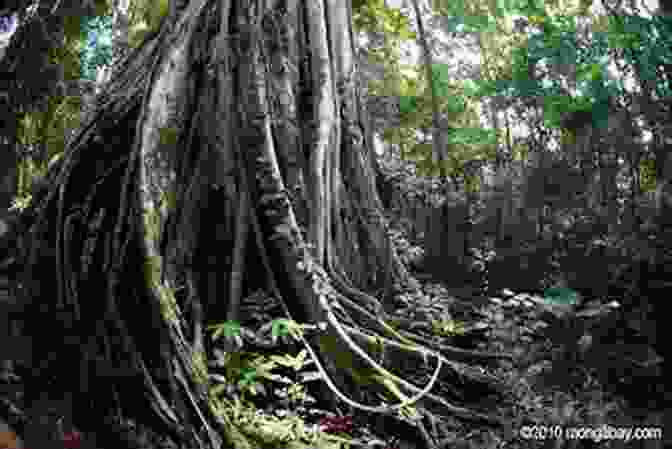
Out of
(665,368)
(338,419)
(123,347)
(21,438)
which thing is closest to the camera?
(21,438)

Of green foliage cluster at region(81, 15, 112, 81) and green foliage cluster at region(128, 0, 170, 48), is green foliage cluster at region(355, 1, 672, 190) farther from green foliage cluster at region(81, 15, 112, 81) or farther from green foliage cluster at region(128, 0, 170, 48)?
green foliage cluster at region(81, 15, 112, 81)

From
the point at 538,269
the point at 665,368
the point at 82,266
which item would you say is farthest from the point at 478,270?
the point at 82,266

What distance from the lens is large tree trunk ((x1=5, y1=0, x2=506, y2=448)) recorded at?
1.88 metres

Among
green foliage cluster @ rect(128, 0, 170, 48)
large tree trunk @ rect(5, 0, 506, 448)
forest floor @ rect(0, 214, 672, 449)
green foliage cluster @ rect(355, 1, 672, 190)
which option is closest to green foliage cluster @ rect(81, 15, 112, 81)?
green foliage cluster @ rect(128, 0, 170, 48)

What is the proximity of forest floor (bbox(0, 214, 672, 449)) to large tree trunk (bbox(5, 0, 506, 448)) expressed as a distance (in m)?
0.15

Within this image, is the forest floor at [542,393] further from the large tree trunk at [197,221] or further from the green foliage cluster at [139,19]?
the green foliage cluster at [139,19]

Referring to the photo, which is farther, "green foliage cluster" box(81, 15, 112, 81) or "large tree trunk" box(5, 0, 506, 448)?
"green foliage cluster" box(81, 15, 112, 81)

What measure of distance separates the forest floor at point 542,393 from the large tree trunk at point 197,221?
15 cm

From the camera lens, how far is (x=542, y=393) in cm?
225

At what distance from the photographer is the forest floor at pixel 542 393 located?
1.99 meters

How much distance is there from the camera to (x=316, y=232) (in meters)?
2.72

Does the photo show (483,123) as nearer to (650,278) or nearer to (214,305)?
(650,278)

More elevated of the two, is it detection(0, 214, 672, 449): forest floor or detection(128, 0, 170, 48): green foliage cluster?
detection(128, 0, 170, 48): green foliage cluster

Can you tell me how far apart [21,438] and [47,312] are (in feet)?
2.41
